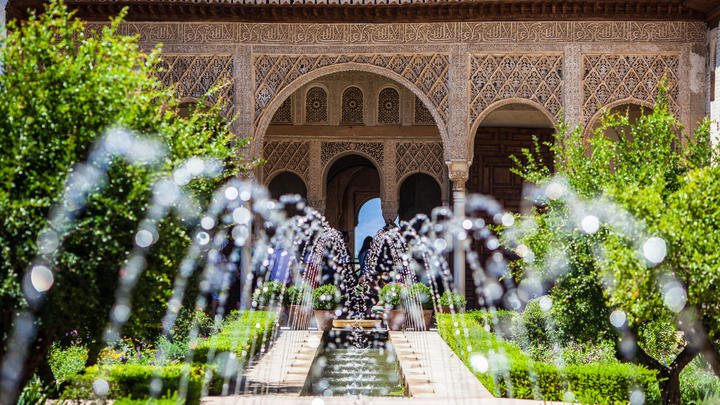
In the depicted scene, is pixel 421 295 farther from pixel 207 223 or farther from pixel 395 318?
pixel 207 223

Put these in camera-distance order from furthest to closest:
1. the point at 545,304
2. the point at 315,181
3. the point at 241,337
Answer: the point at 315,181, the point at 545,304, the point at 241,337

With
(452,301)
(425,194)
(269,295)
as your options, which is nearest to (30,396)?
(269,295)

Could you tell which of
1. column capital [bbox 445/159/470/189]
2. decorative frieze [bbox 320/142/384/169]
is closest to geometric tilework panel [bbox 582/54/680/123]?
column capital [bbox 445/159/470/189]

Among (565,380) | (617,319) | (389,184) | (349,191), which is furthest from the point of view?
(349,191)

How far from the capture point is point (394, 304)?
12.5 meters

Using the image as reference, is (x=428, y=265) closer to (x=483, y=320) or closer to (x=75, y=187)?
(x=483, y=320)

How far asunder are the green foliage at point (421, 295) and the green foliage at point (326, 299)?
1236mm

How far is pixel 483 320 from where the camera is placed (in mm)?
11125

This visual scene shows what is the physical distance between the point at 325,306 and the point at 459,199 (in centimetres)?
292

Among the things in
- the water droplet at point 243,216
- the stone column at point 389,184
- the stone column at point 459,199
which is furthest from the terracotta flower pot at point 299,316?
the stone column at point 389,184

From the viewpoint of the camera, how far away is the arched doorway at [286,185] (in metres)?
16.9

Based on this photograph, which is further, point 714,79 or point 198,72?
point 198,72

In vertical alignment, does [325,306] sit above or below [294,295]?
below

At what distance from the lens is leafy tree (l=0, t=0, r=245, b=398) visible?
4754 mm
